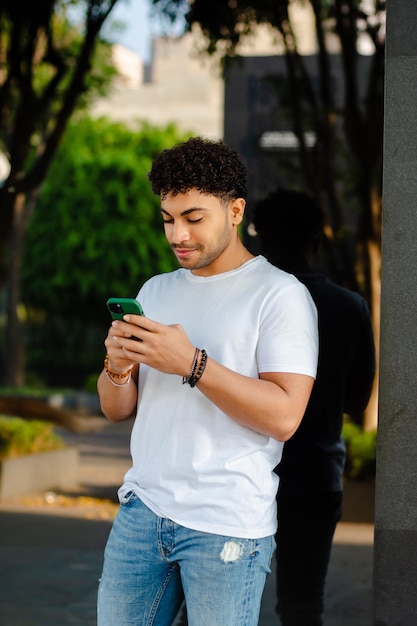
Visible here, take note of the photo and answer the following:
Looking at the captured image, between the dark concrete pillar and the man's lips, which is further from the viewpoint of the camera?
the dark concrete pillar

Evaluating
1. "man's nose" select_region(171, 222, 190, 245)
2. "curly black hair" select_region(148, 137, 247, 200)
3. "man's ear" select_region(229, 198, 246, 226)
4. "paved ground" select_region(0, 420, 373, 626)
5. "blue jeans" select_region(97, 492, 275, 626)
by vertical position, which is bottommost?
"paved ground" select_region(0, 420, 373, 626)

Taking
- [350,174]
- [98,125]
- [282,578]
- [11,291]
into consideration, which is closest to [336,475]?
[282,578]

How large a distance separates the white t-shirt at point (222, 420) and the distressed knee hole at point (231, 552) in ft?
0.08

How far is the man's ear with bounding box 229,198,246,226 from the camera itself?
2746 mm

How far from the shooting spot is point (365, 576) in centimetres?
687

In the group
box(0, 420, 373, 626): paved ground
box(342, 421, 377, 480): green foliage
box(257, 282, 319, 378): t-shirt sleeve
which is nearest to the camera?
box(257, 282, 319, 378): t-shirt sleeve

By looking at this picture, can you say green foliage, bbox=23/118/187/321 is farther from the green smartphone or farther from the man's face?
the green smartphone

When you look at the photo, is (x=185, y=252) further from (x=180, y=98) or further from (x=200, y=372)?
(x=180, y=98)

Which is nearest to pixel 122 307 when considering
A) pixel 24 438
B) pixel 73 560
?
pixel 73 560

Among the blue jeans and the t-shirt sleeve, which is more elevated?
the t-shirt sleeve

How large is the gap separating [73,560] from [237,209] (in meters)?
4.90

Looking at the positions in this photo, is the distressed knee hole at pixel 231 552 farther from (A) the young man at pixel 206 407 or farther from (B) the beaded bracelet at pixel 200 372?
(B) the beaded bracelet at pixel 200 372

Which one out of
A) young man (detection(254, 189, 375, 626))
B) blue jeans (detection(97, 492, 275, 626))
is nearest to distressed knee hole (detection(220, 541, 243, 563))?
blue jeans (detection(97, 492, 275, 626))

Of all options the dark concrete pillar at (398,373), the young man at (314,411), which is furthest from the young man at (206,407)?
the young man at (314,411)
